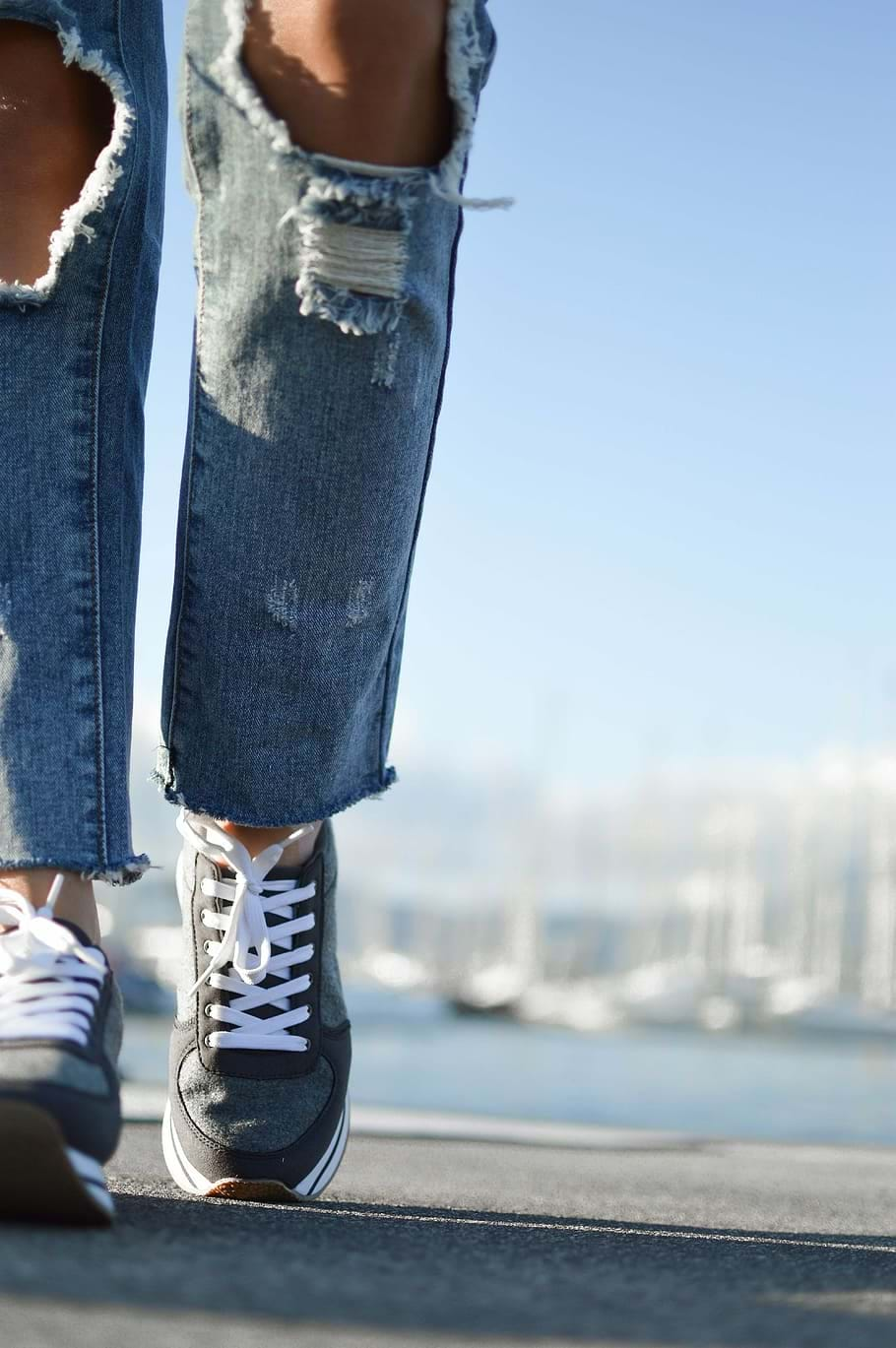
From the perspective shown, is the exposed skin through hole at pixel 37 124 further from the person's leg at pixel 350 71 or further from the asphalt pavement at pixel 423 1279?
the asphalt pavement at pixel 423 1279

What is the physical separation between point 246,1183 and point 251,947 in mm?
200

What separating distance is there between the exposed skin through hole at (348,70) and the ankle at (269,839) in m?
0.55

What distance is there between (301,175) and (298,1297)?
0.75m

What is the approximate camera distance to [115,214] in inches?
41.2

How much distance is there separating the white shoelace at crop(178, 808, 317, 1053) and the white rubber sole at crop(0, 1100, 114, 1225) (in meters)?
0.42

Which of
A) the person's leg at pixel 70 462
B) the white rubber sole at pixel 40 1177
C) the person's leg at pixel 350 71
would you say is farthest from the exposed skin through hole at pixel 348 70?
the white rubber sole at pixel 40 1177

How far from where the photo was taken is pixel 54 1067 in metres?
0.78

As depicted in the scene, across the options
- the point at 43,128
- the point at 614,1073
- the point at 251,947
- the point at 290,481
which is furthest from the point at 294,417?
the point at 614,1073

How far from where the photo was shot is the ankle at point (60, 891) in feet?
3.10

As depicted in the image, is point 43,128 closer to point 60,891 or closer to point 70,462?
point 70,462

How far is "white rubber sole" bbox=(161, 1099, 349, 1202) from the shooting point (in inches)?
44.1

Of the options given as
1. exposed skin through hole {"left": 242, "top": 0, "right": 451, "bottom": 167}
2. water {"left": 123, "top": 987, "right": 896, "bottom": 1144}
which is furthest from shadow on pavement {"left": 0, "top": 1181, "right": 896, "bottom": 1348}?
water {"left": 123, "top": 987, "right": 896, "bottom": 1144}

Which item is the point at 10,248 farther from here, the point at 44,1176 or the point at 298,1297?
the point at 298,1297

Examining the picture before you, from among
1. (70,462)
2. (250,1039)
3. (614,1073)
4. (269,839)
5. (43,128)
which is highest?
(43,128)
